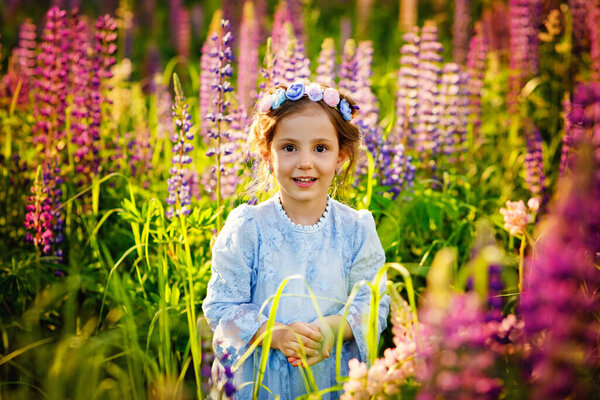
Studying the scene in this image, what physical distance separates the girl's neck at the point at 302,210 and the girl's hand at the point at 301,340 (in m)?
0.46

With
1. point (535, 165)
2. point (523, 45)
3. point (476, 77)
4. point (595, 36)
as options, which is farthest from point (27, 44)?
point (595, 36)

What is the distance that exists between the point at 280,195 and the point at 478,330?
1.35 meters

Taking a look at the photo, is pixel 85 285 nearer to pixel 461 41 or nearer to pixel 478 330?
pixel 478 330

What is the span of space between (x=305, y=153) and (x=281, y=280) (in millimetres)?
513

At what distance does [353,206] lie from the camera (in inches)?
131

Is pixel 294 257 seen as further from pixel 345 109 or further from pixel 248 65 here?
pixel 248 65

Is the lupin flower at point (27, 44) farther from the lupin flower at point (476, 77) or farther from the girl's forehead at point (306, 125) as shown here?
the lupin flower at point (476, 77)

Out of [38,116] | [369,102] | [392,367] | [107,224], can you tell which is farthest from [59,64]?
Result: [392,367]

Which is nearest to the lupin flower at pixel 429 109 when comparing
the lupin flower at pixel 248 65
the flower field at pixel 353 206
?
the flower field at pixel 353 206

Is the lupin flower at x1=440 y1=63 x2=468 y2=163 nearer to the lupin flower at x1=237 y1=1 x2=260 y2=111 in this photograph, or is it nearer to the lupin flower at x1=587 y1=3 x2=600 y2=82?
the lupin flower at x1=587 y1=3 x2=600 y2=82

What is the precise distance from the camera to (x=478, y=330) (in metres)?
1.22

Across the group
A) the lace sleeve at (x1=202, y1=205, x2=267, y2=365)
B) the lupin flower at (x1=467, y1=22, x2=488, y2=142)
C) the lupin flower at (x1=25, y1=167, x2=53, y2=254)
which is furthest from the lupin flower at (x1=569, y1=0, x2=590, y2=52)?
the lupin flower at (x1=25, y1=167, x2=53, y2=254)

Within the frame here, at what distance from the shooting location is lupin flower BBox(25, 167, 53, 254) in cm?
294

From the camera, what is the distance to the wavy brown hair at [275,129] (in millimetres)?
2369
